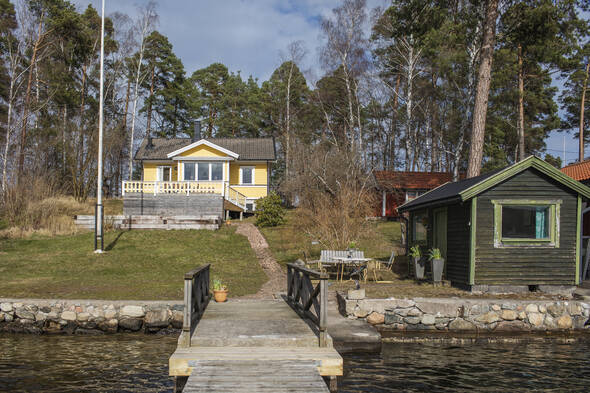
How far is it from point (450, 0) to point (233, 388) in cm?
1624

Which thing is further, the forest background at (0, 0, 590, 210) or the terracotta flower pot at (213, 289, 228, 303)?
the forest background at (0, 0, 590, 210)

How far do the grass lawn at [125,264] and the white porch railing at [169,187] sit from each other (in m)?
3.03

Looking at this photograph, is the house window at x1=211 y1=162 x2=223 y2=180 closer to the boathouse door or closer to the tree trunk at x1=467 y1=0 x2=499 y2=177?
the tree trunk at x1=467 y1=0 x2=499 y2=177

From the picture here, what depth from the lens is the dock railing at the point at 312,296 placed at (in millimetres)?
6441

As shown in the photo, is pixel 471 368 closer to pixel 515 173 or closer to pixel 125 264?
pixel 515 173

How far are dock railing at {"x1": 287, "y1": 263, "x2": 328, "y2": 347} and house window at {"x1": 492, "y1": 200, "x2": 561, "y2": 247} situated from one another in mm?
5487

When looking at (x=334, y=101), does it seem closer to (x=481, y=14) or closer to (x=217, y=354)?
(x=481, y=14)

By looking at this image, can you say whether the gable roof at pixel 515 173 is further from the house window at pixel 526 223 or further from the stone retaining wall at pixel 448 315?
the stone retaining wall at pixel 448 315

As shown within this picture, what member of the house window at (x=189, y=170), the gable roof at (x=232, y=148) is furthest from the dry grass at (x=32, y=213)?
the gable roof at (x=232, y=148)

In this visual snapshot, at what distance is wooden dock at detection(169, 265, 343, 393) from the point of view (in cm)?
520

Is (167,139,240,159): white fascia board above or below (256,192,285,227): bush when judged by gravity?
above

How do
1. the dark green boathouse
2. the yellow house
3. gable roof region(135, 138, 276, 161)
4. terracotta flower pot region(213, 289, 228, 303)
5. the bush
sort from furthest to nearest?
gable roof region(135, 138, 276, 161), the bush, the yellow house, the dark green boathouse, terracotta flower pot region(213, 289, 228, 303)

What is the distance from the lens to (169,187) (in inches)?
947

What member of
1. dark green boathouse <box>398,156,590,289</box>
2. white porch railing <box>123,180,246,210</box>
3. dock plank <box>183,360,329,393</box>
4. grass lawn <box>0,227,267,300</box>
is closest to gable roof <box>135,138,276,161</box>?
white porch railing <box>123,180,246,210</box>
